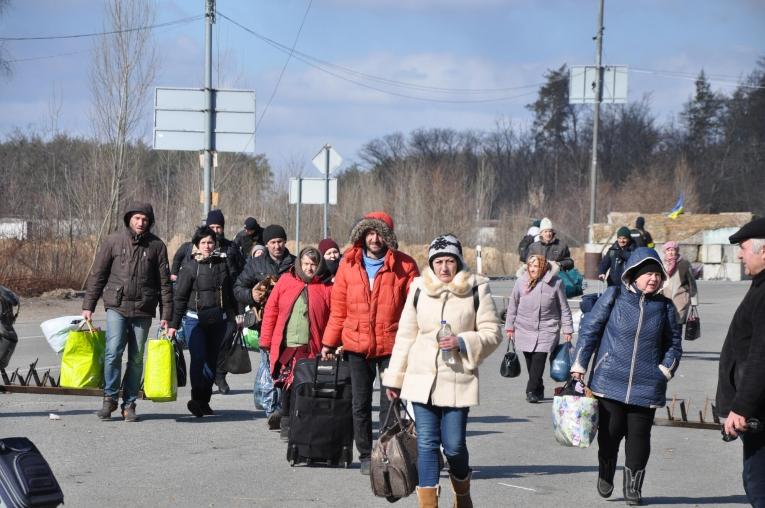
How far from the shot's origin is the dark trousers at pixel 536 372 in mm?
12766

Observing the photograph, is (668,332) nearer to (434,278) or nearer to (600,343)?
(600,343)

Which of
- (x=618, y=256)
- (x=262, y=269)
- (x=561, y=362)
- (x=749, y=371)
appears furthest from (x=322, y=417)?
(x=618, y=256)

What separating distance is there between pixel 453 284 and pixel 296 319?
2965 millimetres

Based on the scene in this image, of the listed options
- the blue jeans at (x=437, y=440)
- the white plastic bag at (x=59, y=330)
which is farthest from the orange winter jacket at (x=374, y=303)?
the white plastic bag at (x=59, y=330)

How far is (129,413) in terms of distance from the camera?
10883 mm

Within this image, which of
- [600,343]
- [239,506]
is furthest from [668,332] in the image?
[239,506]

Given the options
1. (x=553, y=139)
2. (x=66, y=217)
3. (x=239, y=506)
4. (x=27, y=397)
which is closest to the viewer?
(x=239, y=506)

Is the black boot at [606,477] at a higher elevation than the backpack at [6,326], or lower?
lower

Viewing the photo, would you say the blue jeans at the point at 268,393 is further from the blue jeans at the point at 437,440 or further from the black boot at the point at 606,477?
the blue jeans at the point at 437,440

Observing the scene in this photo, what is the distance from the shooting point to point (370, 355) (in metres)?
8.62

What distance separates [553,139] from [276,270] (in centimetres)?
9779

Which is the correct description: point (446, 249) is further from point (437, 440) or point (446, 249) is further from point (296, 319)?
point (296, 319)

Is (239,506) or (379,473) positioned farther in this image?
(239,506)

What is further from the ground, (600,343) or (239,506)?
(600,343)
